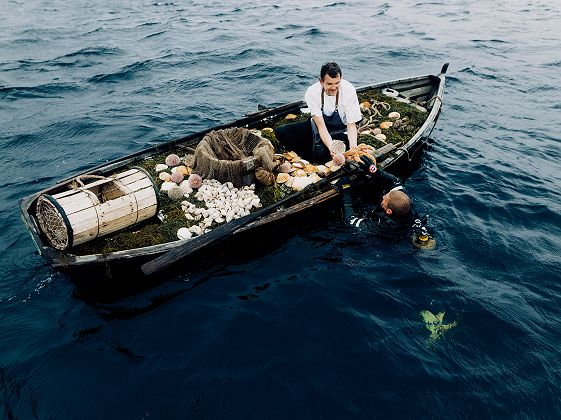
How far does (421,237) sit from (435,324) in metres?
1.80

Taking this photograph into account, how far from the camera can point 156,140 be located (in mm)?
13680

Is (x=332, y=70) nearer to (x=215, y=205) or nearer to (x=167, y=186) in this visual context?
(x=215, y=205)

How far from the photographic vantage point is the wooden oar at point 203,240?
6227 millimetres

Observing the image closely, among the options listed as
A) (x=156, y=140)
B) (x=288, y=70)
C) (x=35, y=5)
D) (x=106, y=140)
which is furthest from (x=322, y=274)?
(x=35, y=5)

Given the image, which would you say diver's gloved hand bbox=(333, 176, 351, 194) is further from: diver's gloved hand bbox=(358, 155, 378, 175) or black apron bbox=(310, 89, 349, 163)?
black apron bbox=(310, 89, 349, 163)

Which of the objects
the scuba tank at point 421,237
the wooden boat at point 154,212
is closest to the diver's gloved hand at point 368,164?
the wooden boat at point 154,212

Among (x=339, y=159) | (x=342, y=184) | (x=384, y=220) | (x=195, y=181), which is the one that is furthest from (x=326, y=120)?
(x=195, y=181)

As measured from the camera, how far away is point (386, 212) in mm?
7719

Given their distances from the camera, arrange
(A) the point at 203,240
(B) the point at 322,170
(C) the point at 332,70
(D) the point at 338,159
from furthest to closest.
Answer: (B) the point at 322,170 < (D) the point at 338,159 < (C) the point at 332,70 < (A) the point at 203,240

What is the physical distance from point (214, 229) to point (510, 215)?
7.46m

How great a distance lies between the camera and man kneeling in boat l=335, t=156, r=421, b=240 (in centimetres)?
755

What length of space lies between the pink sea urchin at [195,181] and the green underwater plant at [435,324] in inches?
199

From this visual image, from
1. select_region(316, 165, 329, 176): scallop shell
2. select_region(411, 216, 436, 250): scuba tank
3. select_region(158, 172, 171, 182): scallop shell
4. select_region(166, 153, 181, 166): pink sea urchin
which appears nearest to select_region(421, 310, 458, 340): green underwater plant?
select_region(411, 216, 436, 250): scuba tank

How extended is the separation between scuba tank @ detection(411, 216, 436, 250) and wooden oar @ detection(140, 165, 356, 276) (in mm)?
2126
